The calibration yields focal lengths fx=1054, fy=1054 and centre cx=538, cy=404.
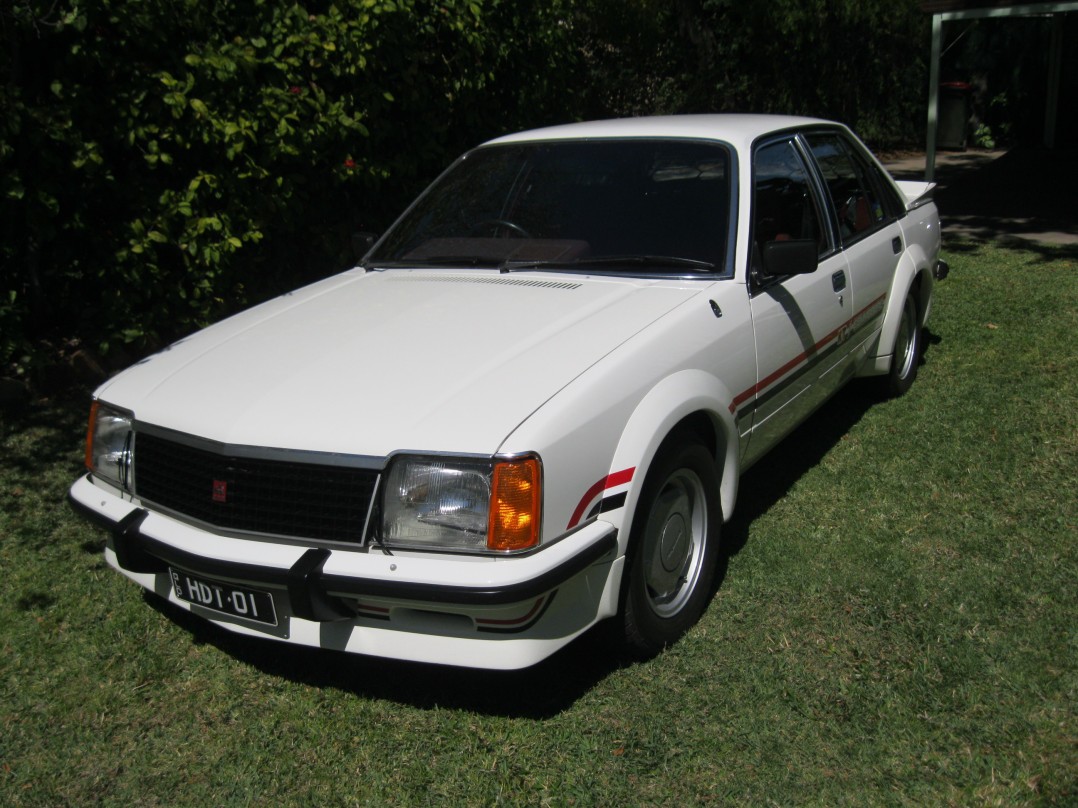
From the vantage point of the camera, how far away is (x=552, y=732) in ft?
10.6

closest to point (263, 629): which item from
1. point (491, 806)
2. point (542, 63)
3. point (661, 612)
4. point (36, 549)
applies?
point (491, 806)

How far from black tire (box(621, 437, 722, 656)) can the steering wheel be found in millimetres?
1318

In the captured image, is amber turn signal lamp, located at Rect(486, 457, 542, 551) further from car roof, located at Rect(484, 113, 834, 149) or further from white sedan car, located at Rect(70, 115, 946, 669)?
car roof, located at Rect(484, 113, 834, 149)

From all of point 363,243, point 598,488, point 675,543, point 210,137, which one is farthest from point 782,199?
point 210,137

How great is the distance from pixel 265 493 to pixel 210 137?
3597 mm

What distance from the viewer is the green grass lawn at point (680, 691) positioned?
9.85 feet

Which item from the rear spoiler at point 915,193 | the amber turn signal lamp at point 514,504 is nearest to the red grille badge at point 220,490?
the amber turn signal lamp at point 514,504

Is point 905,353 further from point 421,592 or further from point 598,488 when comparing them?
point 421,592

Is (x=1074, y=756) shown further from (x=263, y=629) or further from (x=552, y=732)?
(x=263, y=629)

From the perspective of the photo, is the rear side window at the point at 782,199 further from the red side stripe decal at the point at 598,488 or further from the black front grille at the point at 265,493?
the black front grille at the point at 265,493

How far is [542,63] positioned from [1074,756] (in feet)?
21.7

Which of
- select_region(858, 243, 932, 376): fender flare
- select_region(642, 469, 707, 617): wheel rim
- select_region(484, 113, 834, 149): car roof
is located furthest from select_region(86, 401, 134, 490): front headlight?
select_region(858, 243, 932, 376): fender flare

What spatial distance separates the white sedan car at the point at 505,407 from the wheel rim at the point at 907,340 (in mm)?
1209

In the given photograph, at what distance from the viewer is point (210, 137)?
6.02m
